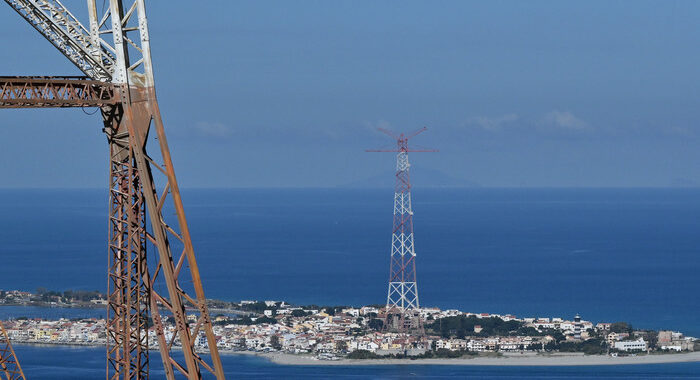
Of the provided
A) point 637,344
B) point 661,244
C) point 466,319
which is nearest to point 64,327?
point 466,319

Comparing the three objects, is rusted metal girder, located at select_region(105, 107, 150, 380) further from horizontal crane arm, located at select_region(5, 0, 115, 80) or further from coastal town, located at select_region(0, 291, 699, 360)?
coastal town, located at select_region(0, 291, 699, 360)

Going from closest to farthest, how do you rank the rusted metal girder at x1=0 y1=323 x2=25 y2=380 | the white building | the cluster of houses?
the rusted metal girder at x1=0 y1=323 x2=25 y2=380 < the cluster of houses < the white building

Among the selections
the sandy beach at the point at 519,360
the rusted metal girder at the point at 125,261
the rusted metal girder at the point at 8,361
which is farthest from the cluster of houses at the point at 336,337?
the rusted metal girder at the point at 125,261

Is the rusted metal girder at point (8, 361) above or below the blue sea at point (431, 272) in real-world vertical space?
below

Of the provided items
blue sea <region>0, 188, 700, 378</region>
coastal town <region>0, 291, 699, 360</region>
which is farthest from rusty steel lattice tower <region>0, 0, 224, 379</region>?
coastal town <region>0, 291, 699, 360</region>

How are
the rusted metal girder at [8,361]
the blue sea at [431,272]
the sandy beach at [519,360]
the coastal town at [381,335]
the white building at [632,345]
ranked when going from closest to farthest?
1. the rusted metal girder at [8,361]
2. the blue sea at [431,272]
3. the sandy beach at [519,360]
4. the coastal town at [381,335]
5. the white building at [632,345]

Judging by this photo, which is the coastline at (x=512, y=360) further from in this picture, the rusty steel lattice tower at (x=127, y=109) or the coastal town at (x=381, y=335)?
the rusty steel lattice tower at (x=127, y=109)

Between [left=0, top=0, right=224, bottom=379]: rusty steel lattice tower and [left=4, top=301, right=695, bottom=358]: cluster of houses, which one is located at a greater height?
[left=4, top=301, right=695, bottom=358]: cluster of houses
